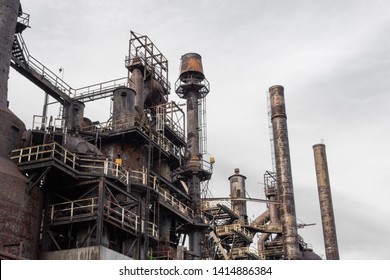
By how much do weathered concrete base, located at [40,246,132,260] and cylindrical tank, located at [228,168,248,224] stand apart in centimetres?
2979

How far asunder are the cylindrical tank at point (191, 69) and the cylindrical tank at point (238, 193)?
14.9 metres

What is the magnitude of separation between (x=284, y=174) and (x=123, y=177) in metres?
12.7

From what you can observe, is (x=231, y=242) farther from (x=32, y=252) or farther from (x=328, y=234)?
(x=32, y=252)

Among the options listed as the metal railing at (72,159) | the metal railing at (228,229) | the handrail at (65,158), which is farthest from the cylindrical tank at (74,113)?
the metal railing at (228,229)

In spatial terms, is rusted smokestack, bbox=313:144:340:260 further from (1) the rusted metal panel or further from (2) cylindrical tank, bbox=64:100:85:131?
(1) the rusted metal panel

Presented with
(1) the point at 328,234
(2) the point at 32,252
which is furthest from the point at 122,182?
(1) the point at 328,234

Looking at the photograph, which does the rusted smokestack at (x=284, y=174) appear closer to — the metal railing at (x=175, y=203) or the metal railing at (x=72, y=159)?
the metal railing at (x=175, y=203)

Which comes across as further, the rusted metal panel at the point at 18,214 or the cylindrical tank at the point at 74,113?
the cylindrical tank at the point at 74,113

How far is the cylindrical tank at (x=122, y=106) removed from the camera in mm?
35344

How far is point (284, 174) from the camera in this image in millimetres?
38406

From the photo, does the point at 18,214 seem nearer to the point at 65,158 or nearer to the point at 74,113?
the point at 65,158

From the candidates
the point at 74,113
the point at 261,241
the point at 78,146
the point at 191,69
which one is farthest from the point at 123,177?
the point at 261,241

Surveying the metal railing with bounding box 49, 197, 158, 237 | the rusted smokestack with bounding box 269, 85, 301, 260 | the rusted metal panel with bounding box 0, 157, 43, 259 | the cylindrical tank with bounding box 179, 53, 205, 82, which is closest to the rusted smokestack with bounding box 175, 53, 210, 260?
the cylindrical tank with bounding box 179, 53, 205, 82

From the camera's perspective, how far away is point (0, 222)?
80.5ft
